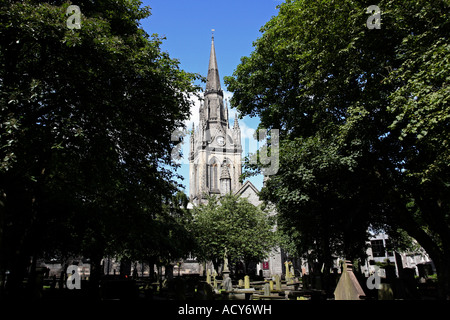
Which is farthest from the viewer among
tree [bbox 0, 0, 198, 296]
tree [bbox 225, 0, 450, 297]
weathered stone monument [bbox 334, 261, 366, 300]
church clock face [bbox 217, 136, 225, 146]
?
church clock face [bbox 217, 136, 225, 146]

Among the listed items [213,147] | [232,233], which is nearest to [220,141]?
[213,147]

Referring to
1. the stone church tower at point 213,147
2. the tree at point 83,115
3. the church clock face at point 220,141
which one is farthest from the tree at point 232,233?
the church clock face at point 220,141

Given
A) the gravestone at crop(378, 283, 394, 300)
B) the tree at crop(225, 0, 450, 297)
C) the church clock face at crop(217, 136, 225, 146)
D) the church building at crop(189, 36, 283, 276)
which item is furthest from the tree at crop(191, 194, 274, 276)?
the church clock face at crop(217, 136, 225, 146)

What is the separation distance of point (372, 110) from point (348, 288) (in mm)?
6641

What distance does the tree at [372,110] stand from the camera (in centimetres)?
977

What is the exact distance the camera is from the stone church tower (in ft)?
217

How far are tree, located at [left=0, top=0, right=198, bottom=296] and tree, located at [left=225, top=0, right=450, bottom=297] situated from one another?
561 centimetres

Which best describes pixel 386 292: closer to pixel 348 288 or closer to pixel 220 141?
pixel 348 288

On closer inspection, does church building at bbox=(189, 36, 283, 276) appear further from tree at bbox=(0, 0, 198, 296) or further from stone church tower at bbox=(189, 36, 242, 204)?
tree at bbox=(0, 0, 198, 296)

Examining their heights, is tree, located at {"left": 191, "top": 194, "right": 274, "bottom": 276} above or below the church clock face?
below

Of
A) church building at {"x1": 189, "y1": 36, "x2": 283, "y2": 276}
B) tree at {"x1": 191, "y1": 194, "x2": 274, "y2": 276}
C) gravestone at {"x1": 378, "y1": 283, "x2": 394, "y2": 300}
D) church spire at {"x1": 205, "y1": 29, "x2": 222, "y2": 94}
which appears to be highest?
church spire at {"x1": 205, "y1": 29, "x2": 222, "y2": 94}

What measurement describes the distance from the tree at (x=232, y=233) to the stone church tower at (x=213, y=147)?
2661 cm
